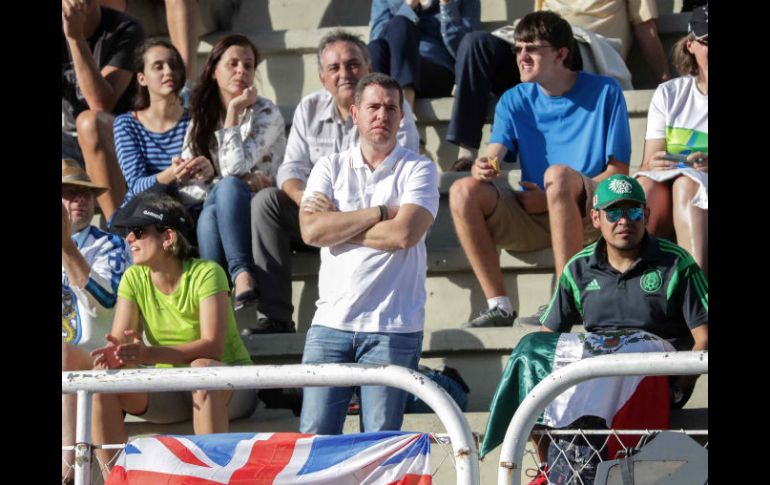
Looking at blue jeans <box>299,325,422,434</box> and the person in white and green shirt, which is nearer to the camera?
blue jeans <box>299,325,422,434</box>

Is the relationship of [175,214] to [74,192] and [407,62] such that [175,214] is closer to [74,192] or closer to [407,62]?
[74,192]

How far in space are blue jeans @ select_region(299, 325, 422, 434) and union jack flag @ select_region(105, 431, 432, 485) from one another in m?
0.84

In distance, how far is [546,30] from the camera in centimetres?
535

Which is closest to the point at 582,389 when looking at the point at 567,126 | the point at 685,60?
the point at 567,126

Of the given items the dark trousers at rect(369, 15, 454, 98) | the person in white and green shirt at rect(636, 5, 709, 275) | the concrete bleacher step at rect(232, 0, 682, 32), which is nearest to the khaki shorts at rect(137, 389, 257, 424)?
the person in white and green shirt at rect(636, 5, 709, 275)

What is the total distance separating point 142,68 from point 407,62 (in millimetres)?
1172

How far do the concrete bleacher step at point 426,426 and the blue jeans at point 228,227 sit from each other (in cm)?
70

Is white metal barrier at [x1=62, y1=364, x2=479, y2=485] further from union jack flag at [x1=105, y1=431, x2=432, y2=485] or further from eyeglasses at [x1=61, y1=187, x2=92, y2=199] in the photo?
eyeglasses at [x1=61, y1=187, x2=92, y2=199]

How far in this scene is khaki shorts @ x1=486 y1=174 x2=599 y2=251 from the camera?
5.04 meters

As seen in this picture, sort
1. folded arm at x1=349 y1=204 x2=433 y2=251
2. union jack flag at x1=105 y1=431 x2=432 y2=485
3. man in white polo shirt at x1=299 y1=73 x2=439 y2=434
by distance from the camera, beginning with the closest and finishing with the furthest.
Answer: union jack flag at x1=105 y1=431 x2=432 y2=485, man in white polo shirt at x1=299 y1=73 x2=439 y2=434, folded arm at x1=349 y1=204 x2=433 y2=251
